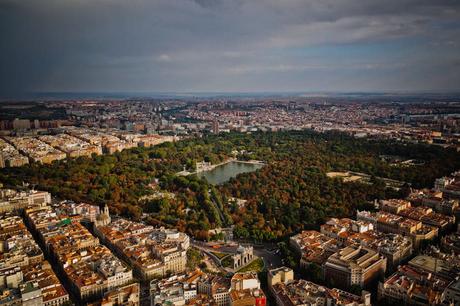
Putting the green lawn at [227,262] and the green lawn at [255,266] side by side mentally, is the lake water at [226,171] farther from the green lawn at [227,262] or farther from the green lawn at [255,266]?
the green lawn at [255,266]

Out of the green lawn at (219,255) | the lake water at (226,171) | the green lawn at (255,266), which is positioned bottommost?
the green lawn at (255,266)

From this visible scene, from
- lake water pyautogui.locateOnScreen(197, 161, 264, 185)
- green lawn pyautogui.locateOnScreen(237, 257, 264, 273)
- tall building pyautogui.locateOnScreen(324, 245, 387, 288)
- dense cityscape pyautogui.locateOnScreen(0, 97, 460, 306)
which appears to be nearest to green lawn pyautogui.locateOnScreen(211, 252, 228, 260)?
dense cityscape pyautogui.locateOnScreen(0, 97, 460, 306)

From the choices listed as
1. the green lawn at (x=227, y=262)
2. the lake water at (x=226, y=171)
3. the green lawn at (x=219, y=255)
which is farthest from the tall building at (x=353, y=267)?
the lake water at (x=226, y=171)

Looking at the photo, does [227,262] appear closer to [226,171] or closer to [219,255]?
[219,255]

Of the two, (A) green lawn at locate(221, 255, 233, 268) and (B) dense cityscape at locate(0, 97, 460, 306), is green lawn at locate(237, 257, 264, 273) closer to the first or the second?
(B) dense cityscape at locate(0, 97, 460, 306)

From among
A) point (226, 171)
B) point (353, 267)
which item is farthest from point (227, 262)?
point (226, 171)

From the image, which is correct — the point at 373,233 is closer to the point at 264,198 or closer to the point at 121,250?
the point at 264,198

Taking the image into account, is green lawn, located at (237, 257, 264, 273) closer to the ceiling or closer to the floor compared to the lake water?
closer to the floor

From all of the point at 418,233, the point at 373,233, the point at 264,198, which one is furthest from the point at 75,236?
the point at 418,233

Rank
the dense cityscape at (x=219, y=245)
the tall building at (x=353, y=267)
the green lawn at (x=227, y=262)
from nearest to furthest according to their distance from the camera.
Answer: the dense cityscape at (x=219, y=245), the tall building at (x=353, y=267), the green lawn at (x=227, y=262)
